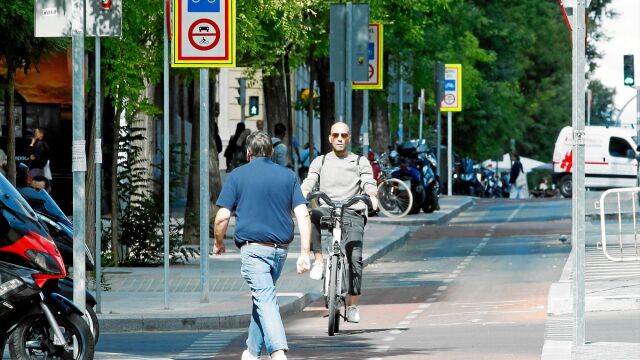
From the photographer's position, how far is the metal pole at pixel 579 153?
12.6 meters

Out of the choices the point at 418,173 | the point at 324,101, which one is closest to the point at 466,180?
the point at 324,101

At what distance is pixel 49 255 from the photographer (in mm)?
11703

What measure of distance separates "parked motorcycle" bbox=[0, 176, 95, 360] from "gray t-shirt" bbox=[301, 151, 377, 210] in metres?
4.89

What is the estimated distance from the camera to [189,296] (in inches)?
734

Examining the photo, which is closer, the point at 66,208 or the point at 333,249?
the point at 333,249

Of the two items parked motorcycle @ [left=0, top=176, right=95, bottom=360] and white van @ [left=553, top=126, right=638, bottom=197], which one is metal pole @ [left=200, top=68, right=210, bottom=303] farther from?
white van @ [left=553, top=126, right=638, bottom=197]

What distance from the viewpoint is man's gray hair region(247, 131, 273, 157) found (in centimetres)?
1245

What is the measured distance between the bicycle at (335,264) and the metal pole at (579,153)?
2.86m

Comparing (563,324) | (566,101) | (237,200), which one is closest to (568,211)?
(563,324)

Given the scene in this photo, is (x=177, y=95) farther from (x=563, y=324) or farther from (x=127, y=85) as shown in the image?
(x=563, y=324)

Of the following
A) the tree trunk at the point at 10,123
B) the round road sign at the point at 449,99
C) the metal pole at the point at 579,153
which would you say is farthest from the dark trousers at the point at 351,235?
the round road sign at the point at 449,99

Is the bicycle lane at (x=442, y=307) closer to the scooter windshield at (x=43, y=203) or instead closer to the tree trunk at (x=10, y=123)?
the scooter windshield at (x=43, y=203)

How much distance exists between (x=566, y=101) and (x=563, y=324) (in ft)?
267

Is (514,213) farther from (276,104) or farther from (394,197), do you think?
(276,104)
